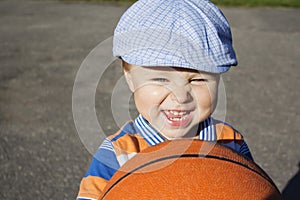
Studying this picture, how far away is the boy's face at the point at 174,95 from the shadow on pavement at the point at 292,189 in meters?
1.84

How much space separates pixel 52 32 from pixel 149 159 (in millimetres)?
6237

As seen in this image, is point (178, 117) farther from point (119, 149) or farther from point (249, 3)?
point (249, 3)

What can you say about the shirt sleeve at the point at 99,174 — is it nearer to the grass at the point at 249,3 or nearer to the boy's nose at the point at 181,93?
the boy's nose at the point at 181,93

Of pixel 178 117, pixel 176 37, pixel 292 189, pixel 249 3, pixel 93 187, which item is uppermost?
pixel 176 37

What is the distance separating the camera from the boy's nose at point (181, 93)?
2.24m

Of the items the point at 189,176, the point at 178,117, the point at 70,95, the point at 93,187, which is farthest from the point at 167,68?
the point at 70,95

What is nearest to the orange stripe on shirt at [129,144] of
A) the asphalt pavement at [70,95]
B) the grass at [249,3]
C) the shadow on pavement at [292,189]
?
the asphalt pavement at [70,95]

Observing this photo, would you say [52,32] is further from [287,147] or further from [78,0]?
[287,147]

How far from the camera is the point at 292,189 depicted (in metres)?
4.08

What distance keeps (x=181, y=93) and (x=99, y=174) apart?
493 mm

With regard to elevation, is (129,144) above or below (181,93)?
below

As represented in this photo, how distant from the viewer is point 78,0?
34.3 ft

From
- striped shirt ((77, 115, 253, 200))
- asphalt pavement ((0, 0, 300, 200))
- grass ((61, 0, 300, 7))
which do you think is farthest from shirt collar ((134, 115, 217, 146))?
grass ((61, 0, 300, 7))

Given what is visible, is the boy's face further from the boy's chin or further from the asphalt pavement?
Result: the asphalt pavement
